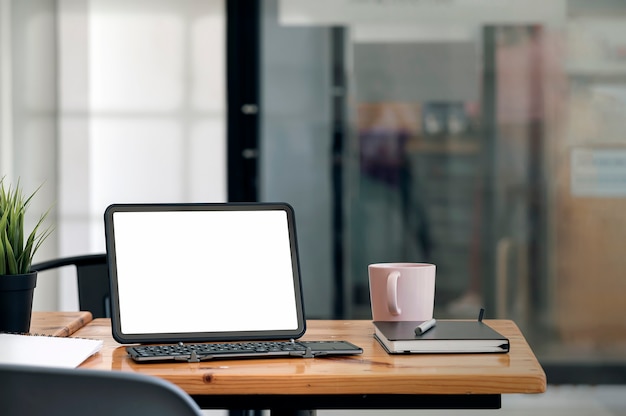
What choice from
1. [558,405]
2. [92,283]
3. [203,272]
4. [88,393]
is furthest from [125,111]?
[88,393]

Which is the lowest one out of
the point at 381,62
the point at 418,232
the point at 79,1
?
the point at 418,232

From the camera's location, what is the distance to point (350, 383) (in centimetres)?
118

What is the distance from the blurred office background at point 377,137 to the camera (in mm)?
3729

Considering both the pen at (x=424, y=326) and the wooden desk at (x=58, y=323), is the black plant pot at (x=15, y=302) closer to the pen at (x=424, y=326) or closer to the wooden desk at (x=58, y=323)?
the wooden desk at (x=58, y=323)

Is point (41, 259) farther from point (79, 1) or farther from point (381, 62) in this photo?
point (381, 62)

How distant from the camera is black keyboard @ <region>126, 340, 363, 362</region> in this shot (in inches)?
50.2

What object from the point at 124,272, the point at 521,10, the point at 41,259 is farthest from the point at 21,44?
the point at 124,272

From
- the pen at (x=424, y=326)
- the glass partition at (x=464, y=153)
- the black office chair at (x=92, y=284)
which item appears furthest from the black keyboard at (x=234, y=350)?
the glass partition at (x=464, y=153)

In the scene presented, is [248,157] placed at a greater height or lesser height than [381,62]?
lesser

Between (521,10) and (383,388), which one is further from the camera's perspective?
(521,10)

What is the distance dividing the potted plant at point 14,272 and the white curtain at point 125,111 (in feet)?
7.46

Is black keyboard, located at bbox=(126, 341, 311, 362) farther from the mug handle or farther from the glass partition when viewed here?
the glass partition

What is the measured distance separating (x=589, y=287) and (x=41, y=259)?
7.93ft

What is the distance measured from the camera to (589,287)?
12.3 feet
